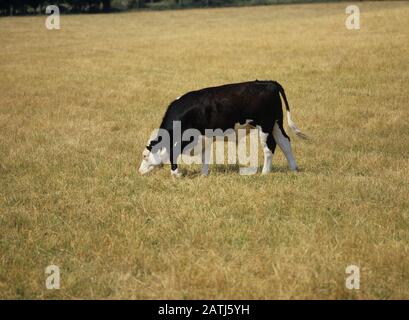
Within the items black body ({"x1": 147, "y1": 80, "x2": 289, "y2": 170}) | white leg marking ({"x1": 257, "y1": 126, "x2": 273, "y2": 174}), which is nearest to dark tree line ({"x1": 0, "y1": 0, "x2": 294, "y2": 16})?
black body ({"x1": 147, "y1": 80, "x2": 289, "y2": 170})

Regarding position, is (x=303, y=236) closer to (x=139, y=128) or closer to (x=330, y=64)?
(x=139, y=128)

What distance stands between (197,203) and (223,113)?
216cm

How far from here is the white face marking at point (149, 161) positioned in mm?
9328

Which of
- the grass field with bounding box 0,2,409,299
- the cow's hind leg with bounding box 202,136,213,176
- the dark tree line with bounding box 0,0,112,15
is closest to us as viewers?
the grass field with bounding box 0,2,409,299

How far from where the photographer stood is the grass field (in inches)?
209

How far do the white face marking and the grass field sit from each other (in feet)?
0.63

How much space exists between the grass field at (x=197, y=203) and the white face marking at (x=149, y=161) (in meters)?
0.19

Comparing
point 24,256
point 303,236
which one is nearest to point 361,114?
point 303,236

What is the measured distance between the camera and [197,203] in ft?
25.0

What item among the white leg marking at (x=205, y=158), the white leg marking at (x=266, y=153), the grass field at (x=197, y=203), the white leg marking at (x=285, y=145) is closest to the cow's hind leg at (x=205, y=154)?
the white leg marking at (x=205, y=158)

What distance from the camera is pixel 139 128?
13523 millimetres

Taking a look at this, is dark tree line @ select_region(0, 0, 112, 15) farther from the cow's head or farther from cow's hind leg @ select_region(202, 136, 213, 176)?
cow's hind leg @ select_region(202, 136, 213, 176)

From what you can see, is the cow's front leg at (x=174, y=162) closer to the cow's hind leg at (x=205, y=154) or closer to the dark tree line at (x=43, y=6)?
the cow's hind leg at (x=205, y=154)

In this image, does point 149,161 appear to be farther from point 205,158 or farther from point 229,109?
point 229,109
